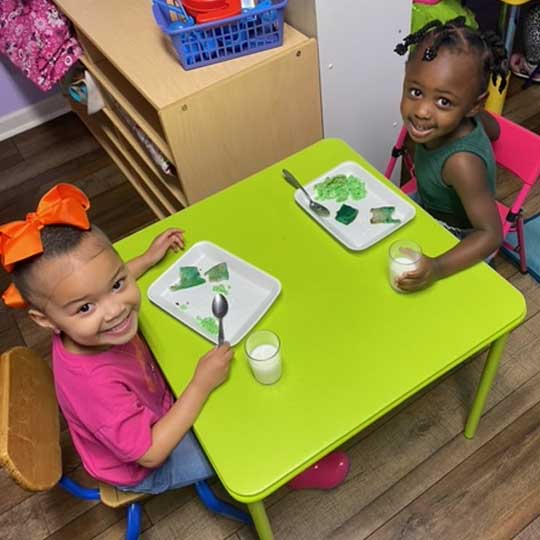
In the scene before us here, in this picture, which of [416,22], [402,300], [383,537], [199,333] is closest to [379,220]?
[402,300]

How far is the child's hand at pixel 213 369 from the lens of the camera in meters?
1.13

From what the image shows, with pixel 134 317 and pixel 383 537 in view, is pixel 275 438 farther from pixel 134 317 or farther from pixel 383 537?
pixel 383 537

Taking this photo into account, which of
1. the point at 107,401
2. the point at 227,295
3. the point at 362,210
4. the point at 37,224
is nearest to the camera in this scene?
the point at 37,224

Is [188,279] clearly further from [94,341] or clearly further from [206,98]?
[206,98]

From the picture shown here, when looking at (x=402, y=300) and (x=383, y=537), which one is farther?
(x=383, y=537)

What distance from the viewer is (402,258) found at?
4.07ft

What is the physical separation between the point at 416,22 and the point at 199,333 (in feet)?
5.63

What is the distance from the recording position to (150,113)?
206cm

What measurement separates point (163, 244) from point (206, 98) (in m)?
0.54

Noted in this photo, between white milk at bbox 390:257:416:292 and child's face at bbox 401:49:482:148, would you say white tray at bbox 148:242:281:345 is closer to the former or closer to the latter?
white milk at bbox 390:257:416:292

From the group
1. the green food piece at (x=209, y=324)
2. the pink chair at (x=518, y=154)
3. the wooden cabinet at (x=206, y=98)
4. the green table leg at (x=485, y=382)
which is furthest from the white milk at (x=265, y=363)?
the pink chair at (x=518, y=154)

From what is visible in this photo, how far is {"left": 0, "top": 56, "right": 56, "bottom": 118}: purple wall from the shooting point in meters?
2.98

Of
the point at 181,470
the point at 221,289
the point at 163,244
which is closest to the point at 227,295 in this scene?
the point at 221,289

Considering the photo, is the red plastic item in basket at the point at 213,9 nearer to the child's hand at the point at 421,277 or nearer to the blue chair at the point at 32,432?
the child's hand at the point at 421,277
